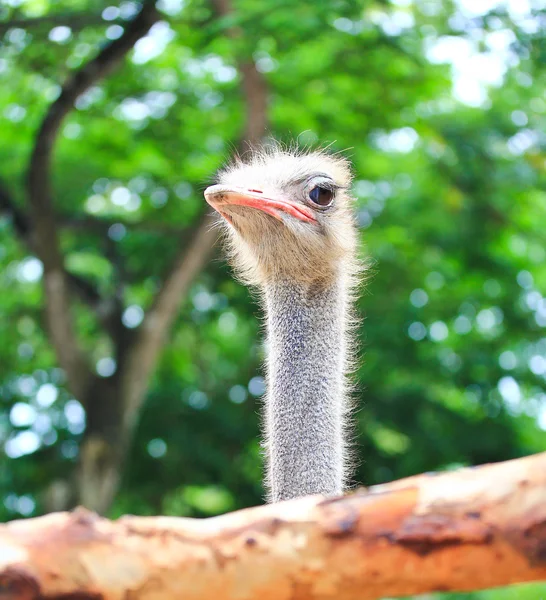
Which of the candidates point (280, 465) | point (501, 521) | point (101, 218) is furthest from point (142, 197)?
point (501, 521)

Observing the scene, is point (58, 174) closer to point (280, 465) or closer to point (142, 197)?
point (142, 197)

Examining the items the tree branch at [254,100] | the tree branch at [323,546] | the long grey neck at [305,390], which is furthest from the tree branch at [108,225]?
the tree branch at [323,546]

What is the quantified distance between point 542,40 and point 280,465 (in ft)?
13.0

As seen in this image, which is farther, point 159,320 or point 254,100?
point 159,320

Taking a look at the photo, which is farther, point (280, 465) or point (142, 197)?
point (142, 197)

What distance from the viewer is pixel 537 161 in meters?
7.70

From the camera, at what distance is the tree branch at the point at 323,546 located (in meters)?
1.25

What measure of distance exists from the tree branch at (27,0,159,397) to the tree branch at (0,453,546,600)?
6356 millimetres

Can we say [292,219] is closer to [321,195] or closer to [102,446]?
[321,195]

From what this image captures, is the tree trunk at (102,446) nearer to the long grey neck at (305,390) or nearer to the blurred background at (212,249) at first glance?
the blurred background at (212,249)

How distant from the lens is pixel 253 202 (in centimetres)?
278

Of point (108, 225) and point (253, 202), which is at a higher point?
point (253, 202)

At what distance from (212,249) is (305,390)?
5.94m

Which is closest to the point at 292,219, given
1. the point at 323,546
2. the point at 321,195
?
the point at 321,195
